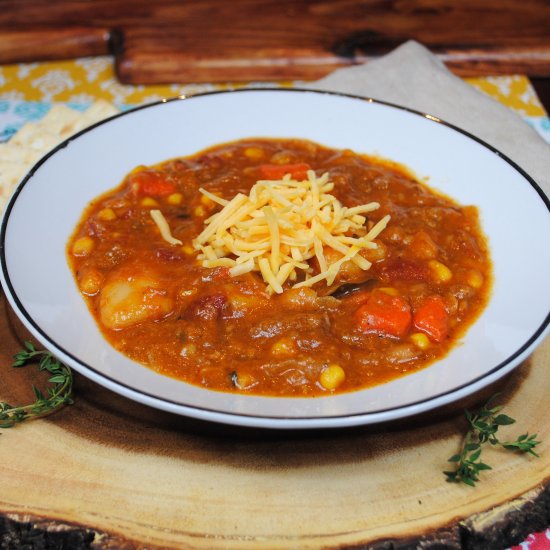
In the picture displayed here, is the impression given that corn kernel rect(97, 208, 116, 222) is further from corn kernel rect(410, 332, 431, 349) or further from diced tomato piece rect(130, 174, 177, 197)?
corn kernel rect(410, 332, 431, 349)

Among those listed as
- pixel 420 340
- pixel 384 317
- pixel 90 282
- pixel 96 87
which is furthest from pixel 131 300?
pixel 96 87

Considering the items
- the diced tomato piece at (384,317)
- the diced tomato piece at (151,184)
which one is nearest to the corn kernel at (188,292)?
the diced tomato piece at (384,317)

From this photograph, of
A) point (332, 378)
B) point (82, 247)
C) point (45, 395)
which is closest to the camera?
point (332, 378)

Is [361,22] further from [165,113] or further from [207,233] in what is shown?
[207,233]

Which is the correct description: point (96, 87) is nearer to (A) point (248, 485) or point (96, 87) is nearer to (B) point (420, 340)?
(B) point (420, 340)

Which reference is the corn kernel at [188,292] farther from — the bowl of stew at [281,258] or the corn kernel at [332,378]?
→ the corn kernel at [332,378]

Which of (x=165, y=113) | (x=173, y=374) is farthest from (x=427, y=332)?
(x=165, y=113)

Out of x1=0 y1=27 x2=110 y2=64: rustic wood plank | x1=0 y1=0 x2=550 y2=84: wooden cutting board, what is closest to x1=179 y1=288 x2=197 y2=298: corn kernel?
x1=0 y1=0 x2=550 y2=84: wooden cutting board
